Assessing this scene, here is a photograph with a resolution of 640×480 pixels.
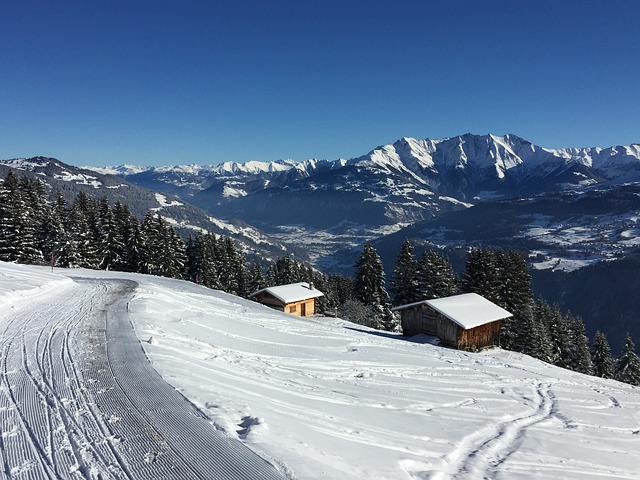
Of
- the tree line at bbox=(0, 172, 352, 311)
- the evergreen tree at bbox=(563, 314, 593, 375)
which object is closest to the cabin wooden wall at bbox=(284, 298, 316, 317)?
the tree line at bbox=(0, 172, 352, 311)

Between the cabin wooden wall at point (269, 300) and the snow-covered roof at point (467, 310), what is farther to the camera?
the cabin wooden wall at point (269, 300)

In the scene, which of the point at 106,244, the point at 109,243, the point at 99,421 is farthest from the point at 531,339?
the point at 106,244

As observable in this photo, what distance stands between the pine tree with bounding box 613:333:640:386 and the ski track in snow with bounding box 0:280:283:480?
52.5 metres

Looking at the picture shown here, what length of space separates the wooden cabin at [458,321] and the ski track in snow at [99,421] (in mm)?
24500

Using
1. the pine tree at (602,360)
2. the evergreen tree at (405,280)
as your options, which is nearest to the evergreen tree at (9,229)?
the evergreen tree at (405,280)

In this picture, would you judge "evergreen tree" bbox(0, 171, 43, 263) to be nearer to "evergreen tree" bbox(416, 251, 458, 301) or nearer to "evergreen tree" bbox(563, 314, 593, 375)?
"evergreen tree" bbox(416, 251, 458, 301)

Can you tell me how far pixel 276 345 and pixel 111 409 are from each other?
8575mm

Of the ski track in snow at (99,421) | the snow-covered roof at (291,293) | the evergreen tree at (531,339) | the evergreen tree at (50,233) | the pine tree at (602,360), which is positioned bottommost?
the pine tree at (602,360)

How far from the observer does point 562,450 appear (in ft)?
27.0

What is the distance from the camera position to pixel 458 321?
28.2 metres

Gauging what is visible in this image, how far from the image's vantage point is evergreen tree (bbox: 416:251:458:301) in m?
44.0

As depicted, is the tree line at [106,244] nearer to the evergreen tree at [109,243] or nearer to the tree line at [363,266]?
the evergreen tree at [109,243]

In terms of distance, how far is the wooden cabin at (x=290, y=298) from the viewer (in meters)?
35.4

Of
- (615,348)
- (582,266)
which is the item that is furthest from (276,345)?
(582,266)
